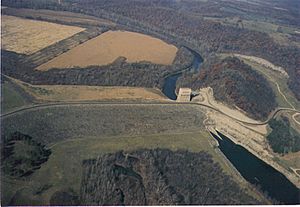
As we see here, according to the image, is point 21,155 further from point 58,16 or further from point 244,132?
point 58,16

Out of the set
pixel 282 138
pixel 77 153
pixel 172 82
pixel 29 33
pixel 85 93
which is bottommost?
pixel 172 82

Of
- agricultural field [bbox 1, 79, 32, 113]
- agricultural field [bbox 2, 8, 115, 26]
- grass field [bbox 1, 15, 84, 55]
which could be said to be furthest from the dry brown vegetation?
agricultural field [bbox 2, 8, 115, 26]

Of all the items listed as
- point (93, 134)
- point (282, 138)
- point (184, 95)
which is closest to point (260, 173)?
point (282, 138)

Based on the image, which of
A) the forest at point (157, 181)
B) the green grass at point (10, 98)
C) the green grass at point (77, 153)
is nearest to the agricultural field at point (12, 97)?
the green grass at point (10, 98)

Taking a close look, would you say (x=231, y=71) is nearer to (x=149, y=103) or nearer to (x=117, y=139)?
(x=149, y=103)

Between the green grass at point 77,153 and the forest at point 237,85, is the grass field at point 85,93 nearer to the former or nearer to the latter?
the forest at point 237,85

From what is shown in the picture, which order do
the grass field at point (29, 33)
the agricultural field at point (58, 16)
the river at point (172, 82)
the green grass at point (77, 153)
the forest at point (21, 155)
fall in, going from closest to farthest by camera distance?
the green grass at point (77, 153) → the forest at point (21, 155) → the river at point (172, 82) → the grass field at point (29, 33) → the agricultural field at point (58, 16)
